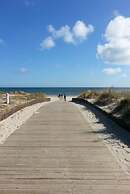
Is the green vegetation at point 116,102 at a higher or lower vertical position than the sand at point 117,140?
higher

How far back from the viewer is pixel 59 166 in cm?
959

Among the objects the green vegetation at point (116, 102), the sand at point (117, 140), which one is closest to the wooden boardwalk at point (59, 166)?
the sand at point (117, 140)

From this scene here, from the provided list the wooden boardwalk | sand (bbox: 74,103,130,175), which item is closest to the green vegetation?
sand (bbox: 74,103,130,175)

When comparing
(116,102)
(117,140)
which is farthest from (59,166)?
(116,102)

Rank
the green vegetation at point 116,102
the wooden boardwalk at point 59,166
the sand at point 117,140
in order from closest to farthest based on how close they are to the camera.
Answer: the wooden boardwalk at point 59,166 → the sand at point 117,140 → the green vegetation at point 116,102

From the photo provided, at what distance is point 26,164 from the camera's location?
32.0 ft

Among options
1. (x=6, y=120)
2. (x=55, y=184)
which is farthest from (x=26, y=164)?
(x=6, y=120)

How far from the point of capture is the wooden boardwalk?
25.5ft

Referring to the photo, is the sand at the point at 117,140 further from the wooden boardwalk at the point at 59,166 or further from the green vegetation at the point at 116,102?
the green vegetation at the point at 116,102

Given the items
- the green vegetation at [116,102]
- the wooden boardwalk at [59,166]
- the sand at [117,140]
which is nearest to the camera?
the wooden boardwalk at [59,166]

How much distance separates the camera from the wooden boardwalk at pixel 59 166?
7781 mm

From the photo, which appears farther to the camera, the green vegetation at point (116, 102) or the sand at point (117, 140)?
the green vegetation at point (116, 102)

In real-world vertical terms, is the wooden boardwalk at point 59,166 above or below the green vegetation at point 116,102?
below

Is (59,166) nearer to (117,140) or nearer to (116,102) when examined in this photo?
(117,140)
